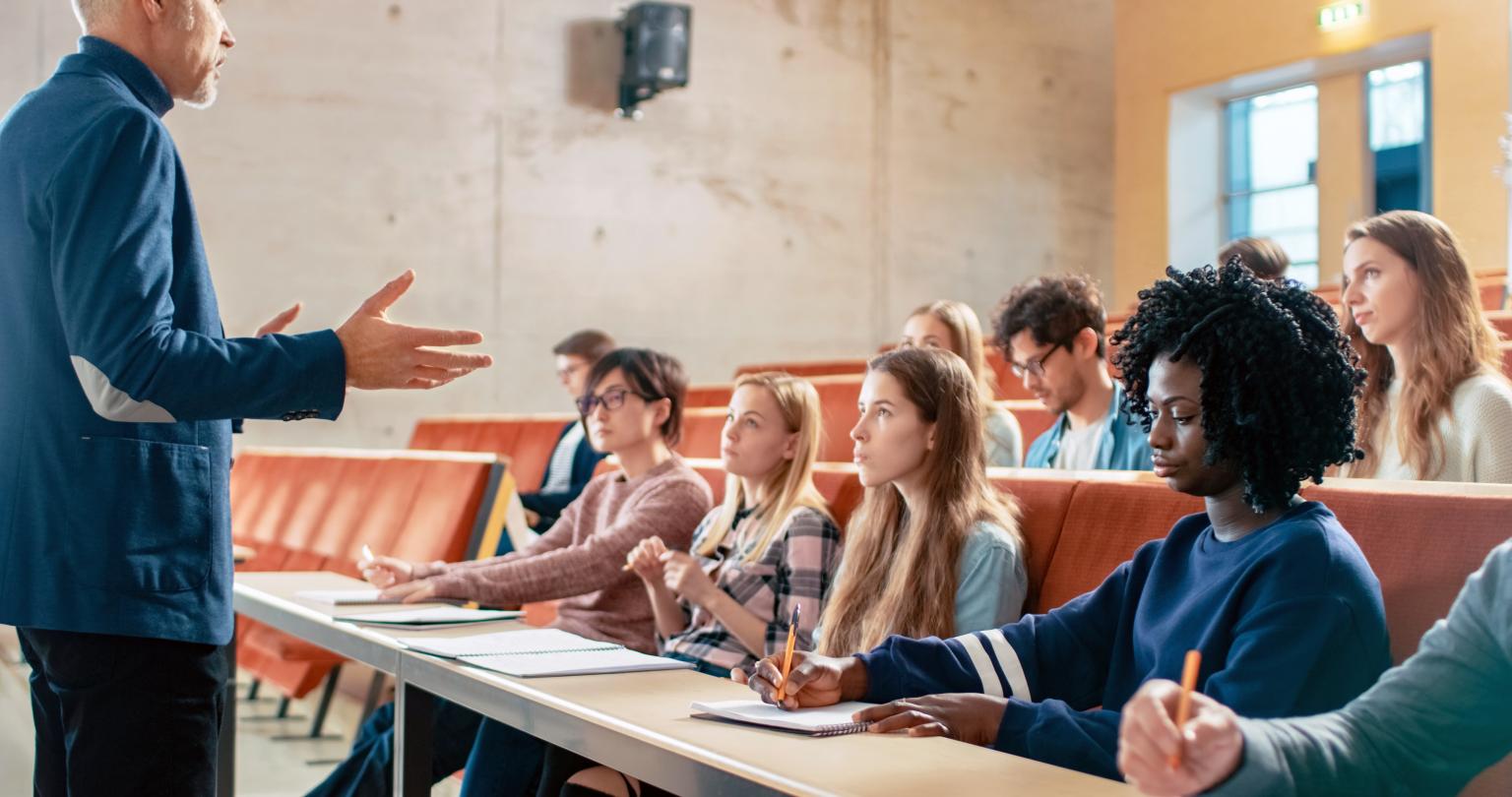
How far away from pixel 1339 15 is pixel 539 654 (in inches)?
302

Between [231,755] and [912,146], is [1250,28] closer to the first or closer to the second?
[912,146]

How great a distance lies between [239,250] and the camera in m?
6.88

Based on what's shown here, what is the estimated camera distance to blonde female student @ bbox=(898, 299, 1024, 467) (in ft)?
10.9

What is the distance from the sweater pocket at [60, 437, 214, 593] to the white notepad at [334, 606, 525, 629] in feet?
2.58

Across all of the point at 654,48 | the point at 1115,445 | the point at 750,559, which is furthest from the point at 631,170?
the point at 750,559

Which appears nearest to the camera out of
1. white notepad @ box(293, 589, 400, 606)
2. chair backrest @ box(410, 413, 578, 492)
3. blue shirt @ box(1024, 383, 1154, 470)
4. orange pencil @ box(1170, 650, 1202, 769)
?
orange pencil @ box(1170, 650, 1202, 769)

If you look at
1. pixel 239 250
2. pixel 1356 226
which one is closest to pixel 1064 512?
pixel 1356 226

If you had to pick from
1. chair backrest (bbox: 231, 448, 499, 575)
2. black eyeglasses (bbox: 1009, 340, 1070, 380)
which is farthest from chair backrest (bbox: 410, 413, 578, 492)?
black eyeglasses (bbox: 1009, 340, 1070, 380)

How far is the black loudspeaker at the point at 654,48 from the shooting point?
7.57 m

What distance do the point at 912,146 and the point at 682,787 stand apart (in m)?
7.78

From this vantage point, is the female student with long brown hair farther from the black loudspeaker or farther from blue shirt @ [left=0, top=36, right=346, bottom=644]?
the black loudspeaker

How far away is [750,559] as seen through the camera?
249 cm

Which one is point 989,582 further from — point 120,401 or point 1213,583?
point 120,401

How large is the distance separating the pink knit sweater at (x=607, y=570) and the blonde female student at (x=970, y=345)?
75 cm
